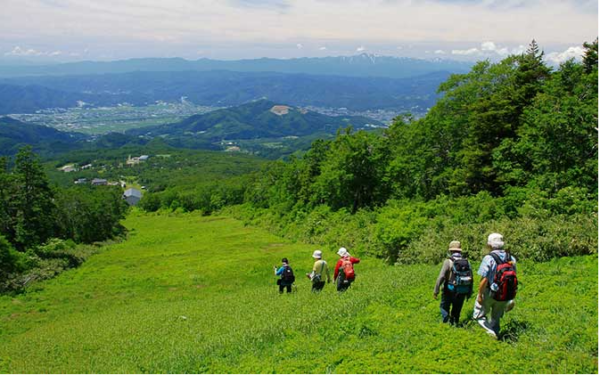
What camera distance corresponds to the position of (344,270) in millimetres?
14852

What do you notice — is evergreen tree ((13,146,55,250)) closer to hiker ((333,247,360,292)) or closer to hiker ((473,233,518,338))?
hiker ((333,247,360,292))

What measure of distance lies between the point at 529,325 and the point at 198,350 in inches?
335

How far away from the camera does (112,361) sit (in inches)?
473

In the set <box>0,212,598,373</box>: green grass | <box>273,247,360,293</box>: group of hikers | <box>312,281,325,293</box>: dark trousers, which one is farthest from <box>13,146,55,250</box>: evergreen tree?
<box>312,281,325,293</box>: dark trousers

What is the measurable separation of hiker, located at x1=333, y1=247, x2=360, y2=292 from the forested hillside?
26.1ft

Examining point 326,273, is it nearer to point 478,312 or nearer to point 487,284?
point 478,312

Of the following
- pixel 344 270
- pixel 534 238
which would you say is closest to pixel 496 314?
pixel 344 270

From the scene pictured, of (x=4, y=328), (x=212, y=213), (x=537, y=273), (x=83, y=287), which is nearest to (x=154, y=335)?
(x=4, y=328)

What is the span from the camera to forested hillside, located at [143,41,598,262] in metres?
21.0

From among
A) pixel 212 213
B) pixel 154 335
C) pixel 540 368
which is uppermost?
pixel 540 368

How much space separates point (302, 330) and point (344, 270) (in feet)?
12.9

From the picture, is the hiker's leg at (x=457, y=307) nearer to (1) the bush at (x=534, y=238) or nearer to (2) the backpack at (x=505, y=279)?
(2) the backpack at (x=505, y=279)

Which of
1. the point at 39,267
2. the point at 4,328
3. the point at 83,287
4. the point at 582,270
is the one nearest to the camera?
the point at 582,270

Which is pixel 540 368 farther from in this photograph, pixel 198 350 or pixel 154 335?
pixel 154 335
